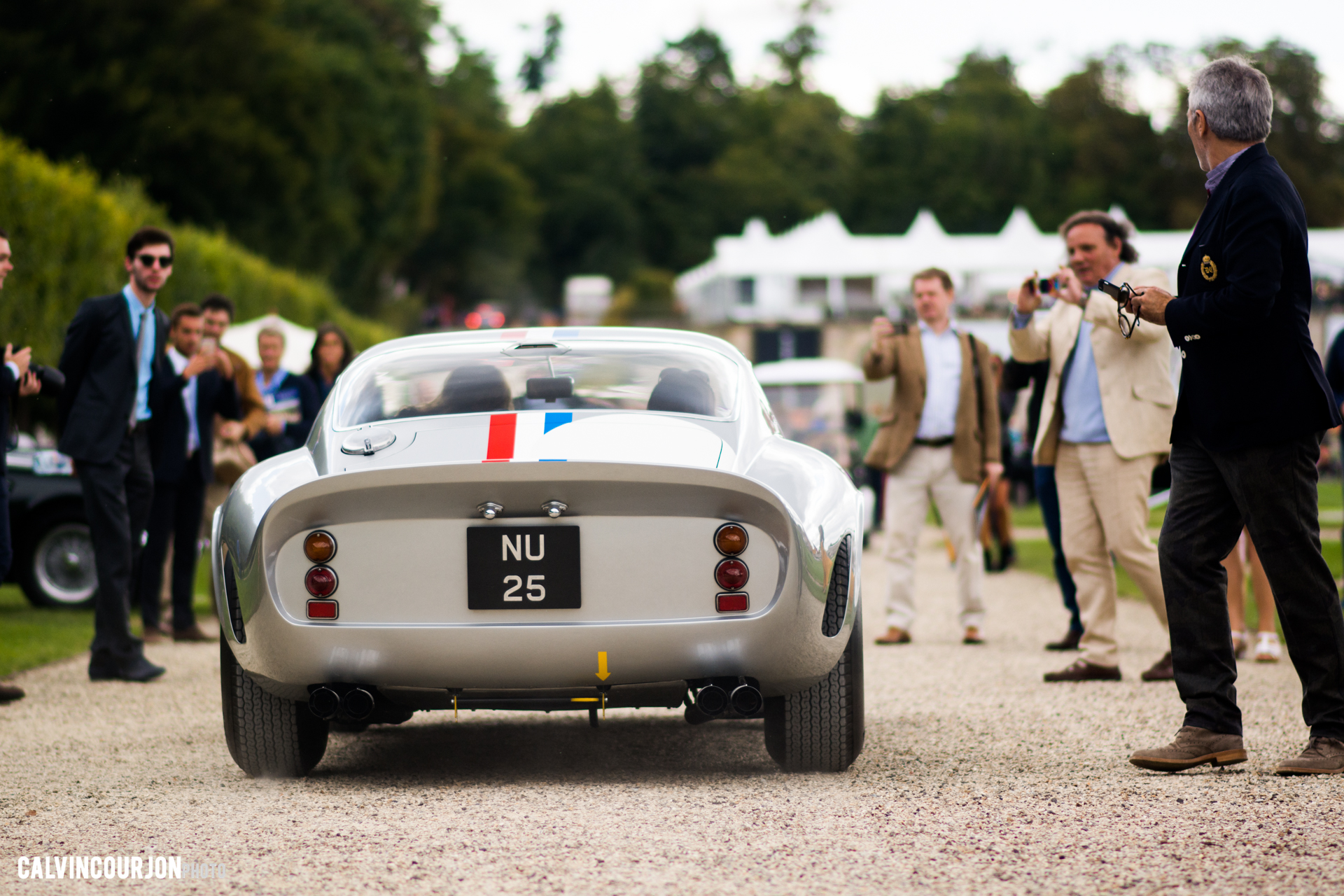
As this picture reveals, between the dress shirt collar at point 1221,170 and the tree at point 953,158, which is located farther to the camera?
the tree at point 953,158

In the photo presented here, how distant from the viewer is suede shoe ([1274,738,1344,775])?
4.57 m

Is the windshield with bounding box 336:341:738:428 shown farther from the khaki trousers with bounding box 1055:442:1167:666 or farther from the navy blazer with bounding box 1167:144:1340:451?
the khaki trousers with bounding box 1055:442:1167:666

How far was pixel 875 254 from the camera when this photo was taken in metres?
80.8

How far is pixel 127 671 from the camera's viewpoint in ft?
24.6

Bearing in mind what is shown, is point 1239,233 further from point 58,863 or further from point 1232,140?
point 58,863

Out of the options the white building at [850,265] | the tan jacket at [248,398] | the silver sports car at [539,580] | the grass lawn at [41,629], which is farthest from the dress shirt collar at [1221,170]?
the white building at [850,265]

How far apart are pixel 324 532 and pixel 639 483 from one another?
0.91 meters

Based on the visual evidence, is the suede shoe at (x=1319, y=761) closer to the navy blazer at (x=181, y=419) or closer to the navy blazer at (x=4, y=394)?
the navy blazer at (x=4, y=394)

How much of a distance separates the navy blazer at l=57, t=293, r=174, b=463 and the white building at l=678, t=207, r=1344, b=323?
66.3 metres

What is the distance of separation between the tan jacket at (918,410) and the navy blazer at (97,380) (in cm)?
401

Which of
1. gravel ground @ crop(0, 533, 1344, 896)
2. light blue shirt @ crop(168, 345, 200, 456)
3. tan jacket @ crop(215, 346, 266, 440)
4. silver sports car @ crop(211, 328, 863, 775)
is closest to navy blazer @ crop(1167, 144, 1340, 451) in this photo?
gravel ground @ crop(0, 533, 1344, 896)

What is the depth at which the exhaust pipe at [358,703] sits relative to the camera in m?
4.52

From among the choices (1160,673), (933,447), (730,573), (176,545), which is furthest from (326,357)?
(730,573)

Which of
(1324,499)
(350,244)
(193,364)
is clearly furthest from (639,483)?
(350,244)
